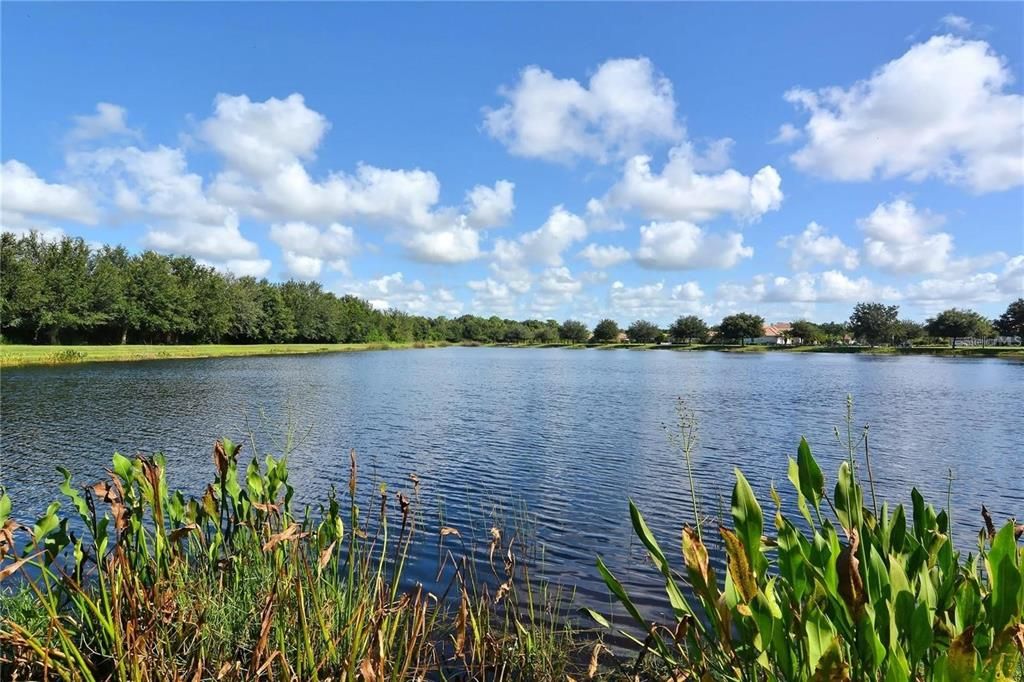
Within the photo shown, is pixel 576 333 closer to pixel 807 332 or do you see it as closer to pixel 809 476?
pixel 807 332

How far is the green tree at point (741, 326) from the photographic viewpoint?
147 meters

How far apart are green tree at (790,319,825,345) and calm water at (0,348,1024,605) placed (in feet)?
381

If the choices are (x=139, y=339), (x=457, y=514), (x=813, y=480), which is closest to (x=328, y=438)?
(x=457, y=514)

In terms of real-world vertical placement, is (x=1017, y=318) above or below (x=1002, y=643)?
above

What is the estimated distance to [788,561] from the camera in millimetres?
2824

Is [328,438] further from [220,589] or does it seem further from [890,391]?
[890,391]

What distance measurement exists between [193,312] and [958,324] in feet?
432

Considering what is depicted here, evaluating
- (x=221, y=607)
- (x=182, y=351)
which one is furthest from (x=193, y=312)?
(x=221, y=607)

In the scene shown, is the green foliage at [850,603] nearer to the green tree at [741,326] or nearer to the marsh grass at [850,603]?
the marsh grass at [850,603]

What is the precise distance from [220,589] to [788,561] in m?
4.12

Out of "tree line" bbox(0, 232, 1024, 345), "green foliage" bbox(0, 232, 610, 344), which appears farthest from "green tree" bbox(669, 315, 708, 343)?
"green foliage" bbox(0, 232, 610, 344)

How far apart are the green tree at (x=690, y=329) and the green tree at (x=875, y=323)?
40.5 meters

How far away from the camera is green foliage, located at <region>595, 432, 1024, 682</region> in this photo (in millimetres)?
2453

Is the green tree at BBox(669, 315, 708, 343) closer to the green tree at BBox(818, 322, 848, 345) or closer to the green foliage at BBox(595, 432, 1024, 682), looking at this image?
the green tree at BBox(818, 322, 848, 345)
